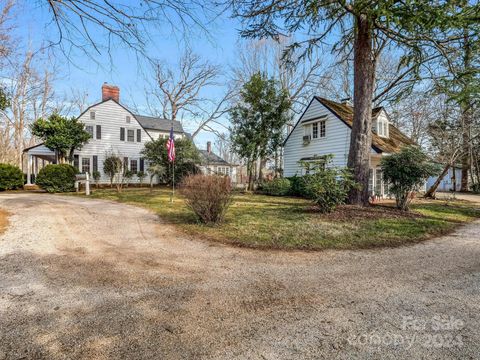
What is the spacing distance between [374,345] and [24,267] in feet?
15.8

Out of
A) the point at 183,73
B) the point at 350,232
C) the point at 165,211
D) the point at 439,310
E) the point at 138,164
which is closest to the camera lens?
the point at 439,310

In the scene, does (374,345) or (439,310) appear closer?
(374,345)

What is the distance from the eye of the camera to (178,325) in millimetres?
2328

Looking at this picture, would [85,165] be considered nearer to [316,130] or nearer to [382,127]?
[316,130]

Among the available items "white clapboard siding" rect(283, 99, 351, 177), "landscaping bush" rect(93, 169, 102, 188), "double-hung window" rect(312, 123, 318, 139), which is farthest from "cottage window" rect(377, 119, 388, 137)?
"landscaping bush" rect(93, 169, 102, 188)

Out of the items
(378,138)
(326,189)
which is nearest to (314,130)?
(378,138)

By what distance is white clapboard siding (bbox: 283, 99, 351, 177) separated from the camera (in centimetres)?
1562

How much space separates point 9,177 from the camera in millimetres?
16812

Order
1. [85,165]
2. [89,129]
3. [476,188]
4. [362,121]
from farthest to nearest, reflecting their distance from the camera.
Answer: [476,188], [89,129], [85,165], [362,121]

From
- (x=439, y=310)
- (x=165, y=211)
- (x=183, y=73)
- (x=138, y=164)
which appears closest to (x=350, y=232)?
(x=439, y=310)

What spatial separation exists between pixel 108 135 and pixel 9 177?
772 centimetres

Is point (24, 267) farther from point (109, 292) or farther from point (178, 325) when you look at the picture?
point (178, 325)

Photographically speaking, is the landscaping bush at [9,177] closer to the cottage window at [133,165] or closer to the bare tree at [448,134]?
the cottage window at [133,165]

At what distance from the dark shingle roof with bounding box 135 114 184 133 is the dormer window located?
21758 mm
